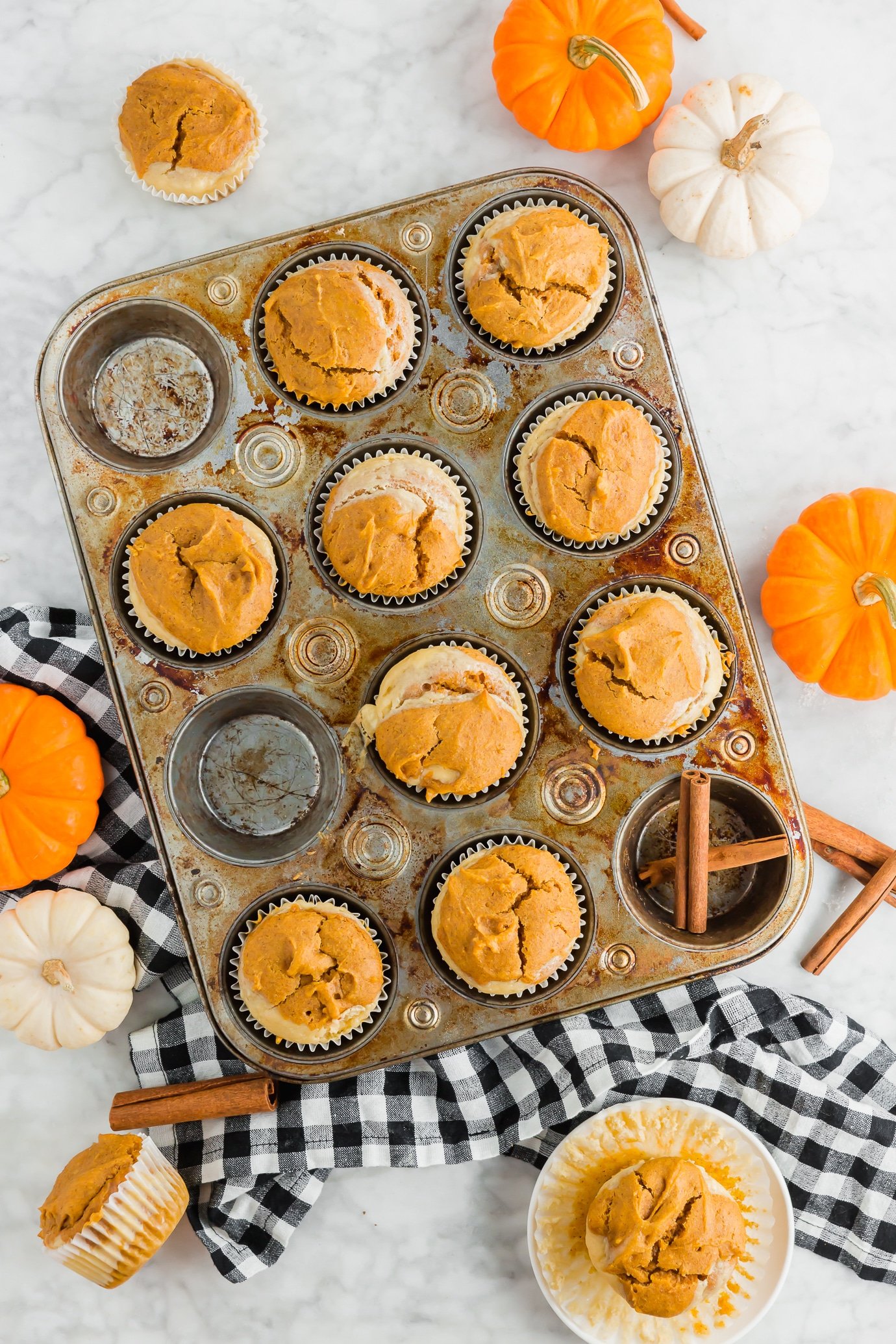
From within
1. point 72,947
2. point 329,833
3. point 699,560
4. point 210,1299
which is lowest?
point 210,1299

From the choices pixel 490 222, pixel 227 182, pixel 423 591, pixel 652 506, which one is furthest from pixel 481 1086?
pixel 227 182

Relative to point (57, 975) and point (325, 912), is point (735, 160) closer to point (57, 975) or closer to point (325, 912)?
point (325, 912)

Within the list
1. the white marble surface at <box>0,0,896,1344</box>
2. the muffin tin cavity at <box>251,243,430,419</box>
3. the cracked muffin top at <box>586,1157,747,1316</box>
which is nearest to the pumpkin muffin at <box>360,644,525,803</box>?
the muffin tin cavity at <box>251,243,430,419</box>

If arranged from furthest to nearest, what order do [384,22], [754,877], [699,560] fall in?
[384,22] → [754,877] → [699,560]

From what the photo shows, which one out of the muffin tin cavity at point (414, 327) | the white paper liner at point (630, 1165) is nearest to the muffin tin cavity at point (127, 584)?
the muffin tin cavity at point (414, 327)

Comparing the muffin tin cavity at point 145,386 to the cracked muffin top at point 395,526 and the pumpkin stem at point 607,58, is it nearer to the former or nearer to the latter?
the cracked muffin top at point 395,526

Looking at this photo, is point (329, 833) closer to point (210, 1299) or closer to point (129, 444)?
point (129, 444)

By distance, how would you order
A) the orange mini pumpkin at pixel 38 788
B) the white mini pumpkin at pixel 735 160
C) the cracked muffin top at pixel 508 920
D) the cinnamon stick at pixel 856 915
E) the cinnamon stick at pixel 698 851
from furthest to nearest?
the cinnamon stick at pixel 856 915 < the white mini pumpkin at pixel 735 160 < the orange mini pumpkin at pixel 38 788 < the cinnamon stick at pixel 698 851 < the cracked muffin top at pixel 508 920

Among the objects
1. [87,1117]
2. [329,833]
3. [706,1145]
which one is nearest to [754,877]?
[706,1145]
